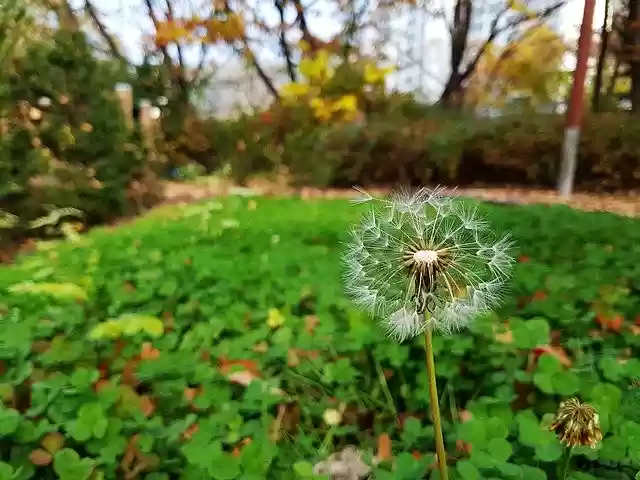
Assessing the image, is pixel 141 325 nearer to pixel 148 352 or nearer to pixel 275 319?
pixel 148 352

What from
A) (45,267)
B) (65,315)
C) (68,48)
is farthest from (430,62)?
(65,315)

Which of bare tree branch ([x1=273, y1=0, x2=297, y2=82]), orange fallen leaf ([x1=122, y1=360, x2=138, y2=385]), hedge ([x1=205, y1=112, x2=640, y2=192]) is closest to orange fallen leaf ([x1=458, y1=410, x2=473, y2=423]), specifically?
orange fallen leaf ([x1=122, y1=360, x2=138, y2=385])

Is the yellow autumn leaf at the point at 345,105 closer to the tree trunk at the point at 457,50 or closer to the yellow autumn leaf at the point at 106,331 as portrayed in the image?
the tree trunk at the point at 457,50

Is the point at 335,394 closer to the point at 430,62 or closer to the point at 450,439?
the point at 450,439

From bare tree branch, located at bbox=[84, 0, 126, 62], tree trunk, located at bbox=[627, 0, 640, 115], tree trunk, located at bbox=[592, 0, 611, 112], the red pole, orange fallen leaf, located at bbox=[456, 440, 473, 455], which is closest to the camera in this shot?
orange fallen leaf, located at bbox=[456, 440, 473, 455]

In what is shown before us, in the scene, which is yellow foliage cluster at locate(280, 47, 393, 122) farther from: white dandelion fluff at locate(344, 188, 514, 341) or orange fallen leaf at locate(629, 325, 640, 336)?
white dandelion fluff at locate(344, 188, 514, 341)

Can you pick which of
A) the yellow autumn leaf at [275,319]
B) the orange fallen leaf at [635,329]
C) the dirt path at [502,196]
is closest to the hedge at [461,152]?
the dirt path at [502,196]
